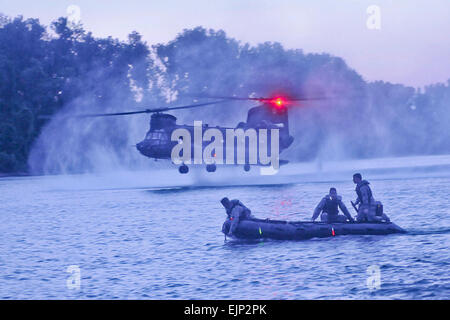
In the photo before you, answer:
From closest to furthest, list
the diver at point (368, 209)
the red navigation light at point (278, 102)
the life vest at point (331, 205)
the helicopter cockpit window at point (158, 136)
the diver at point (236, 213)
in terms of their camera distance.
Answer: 1. the diver at point (368, 209)
2. the life vest at point (331, 205)
3. the diver at point (236, 213)
4. the helicopter cockpit window at point (158, 136)
5. the red navigation light at point (278, 102)

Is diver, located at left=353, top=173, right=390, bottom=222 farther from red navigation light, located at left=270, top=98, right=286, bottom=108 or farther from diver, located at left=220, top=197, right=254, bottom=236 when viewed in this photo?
red navigation light, located at left=270, top=98, right=286, bottom=108

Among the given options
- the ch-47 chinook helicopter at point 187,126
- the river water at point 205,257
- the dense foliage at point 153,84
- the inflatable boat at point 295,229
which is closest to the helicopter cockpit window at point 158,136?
the ch-47 chinook helicopter at point 187,126

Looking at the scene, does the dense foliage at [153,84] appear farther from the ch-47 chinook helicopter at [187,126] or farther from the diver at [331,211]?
the diver at [331,211]

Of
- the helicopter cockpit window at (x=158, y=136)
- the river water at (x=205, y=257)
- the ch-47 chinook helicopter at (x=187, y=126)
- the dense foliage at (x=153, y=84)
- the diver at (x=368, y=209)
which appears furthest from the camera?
the dense foliage at (x=153, y=84)

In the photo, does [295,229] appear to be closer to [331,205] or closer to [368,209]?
[331,205]

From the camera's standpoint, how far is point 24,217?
47.6 meters

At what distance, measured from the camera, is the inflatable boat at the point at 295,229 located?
26.2m

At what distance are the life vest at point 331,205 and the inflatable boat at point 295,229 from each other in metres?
0.44

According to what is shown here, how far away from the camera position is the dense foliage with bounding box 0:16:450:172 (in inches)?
4045

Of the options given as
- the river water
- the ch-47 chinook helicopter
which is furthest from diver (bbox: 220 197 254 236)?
the ch-47 chinook helicopter

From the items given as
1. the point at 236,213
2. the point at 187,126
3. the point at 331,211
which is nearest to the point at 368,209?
the point at 331,211

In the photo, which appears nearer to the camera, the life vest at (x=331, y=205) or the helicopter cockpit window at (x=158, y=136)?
the life vest at (x=331, y=205)

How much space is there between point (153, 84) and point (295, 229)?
317 feet
